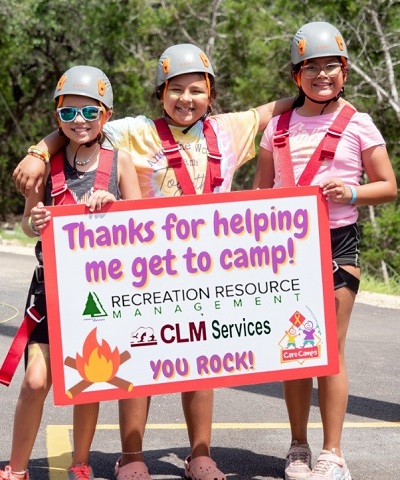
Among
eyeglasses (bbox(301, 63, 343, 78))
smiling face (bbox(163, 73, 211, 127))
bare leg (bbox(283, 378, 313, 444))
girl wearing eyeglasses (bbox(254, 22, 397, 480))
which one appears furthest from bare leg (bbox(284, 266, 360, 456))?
smiling face (bbox(163, 73, 211, 127))

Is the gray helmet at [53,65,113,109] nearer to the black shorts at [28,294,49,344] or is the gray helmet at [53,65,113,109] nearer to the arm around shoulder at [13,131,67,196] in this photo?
the arm around shoulder at [13,131,67,196]

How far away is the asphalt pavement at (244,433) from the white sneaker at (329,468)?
0.30m

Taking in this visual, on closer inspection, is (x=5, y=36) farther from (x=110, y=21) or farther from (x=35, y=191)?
(x=35, y=191)

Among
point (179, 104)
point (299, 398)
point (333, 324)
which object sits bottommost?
point (299, 398)

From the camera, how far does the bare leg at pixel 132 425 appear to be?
4.47 m

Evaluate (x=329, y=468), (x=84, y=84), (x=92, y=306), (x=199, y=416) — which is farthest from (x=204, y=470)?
(x=84, y=84)

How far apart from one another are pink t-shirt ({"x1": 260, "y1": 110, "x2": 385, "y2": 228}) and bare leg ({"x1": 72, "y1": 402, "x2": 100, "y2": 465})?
133 cm

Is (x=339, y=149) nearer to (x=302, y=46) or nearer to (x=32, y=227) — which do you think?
(x=302, y=46)

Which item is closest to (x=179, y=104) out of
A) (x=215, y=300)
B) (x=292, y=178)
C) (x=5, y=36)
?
(x=292, y=178)

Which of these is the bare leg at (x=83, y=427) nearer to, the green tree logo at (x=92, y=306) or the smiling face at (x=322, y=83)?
the green tree logo at (x=92, y=306)

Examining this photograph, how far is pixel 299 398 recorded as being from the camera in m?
4.71

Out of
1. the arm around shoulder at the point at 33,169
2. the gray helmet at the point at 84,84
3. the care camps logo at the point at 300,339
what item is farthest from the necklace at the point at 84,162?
the care camps logo at the point at 300,339

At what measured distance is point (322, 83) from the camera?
178 inches

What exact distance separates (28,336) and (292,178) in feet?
4.39
